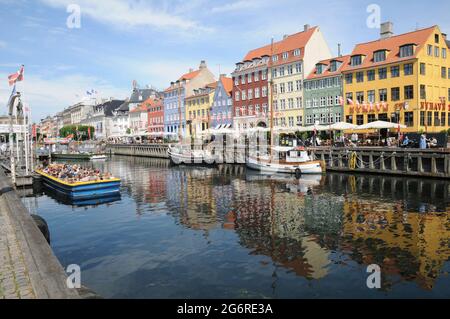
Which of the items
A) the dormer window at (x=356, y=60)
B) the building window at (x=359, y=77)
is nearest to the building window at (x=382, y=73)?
the building window at (x=359, y=77)

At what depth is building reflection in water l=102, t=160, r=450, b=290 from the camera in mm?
14812

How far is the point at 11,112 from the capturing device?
3369 centimetres

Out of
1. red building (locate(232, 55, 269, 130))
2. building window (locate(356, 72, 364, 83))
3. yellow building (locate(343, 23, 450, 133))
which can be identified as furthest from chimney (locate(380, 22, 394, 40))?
red building (locate(232, 55, 269, 130))

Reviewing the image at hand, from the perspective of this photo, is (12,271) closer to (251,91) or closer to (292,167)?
(292,167)

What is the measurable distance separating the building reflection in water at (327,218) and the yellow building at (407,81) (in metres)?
18.6

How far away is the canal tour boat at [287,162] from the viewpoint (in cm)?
4272

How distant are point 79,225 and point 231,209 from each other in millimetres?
8833

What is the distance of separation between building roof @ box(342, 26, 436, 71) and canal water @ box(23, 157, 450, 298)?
94.2ft

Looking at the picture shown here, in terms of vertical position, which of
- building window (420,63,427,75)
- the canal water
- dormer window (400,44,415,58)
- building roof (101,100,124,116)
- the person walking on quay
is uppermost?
building roof (101,100,124,116)

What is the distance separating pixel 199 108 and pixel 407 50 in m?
52.2

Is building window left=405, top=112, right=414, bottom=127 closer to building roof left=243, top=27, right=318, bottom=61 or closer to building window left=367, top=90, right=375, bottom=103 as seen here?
building window left=367, top=90, right=375, bottom=103

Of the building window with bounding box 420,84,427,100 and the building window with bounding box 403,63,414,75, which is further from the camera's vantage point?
the building window with bounding box 403,63,414,75
